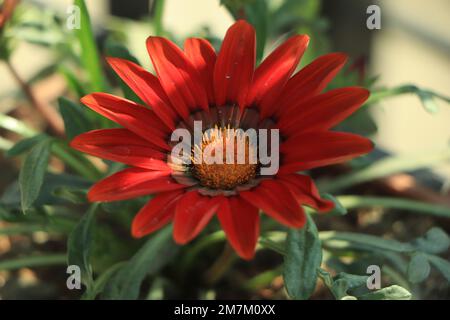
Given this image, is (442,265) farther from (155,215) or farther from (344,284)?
(155,215)

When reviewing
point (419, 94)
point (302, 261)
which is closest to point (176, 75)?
point (302, 261)

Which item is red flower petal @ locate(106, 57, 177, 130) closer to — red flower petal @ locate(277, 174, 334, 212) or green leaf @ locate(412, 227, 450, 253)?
red flower petal @ locate(277, 174, 334, 212)

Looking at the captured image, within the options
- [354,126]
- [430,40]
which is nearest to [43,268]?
[354,126]

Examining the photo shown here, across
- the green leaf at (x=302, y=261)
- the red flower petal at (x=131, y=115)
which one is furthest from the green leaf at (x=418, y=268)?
the red flower petal at (x=131, y=115)

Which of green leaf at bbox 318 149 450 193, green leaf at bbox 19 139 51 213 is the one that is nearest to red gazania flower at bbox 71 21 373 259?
green leaf at bbox 19 139 51 213

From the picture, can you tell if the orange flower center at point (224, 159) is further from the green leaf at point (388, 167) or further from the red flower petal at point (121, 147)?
the green leaf at point (388, 167)
